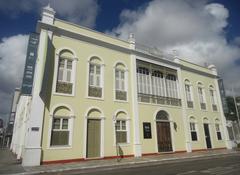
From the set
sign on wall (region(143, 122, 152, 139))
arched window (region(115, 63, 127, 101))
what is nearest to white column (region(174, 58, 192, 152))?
sign on wall (region(143, 122, 152, 139))

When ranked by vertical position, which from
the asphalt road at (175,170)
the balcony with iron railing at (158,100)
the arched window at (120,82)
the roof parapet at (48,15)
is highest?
the roof parapet at (48,15)

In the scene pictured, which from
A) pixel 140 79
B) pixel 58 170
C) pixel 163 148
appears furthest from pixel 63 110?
pixel 163 148

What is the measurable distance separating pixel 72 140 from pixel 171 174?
24.3 feet

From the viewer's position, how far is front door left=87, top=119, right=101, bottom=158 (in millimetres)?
13962

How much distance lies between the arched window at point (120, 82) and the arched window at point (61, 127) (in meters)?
4.64

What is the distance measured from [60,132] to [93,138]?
8.37ft

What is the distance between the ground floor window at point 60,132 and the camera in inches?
A: 500

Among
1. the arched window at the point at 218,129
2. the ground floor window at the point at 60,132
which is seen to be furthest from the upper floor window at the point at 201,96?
the ground floor window at the point at 60,132

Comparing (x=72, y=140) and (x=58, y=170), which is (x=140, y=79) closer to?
(x=72, y=140)

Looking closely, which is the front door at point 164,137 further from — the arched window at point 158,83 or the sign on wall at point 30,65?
the sign on wall at point 30,65

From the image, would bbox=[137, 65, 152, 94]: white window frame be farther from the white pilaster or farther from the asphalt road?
the white pilaster

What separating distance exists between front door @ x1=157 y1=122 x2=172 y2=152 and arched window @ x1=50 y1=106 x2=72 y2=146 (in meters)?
8.64

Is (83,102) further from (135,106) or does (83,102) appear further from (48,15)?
(48,15)

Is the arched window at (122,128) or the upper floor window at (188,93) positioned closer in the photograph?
the arched window at (122,128)
